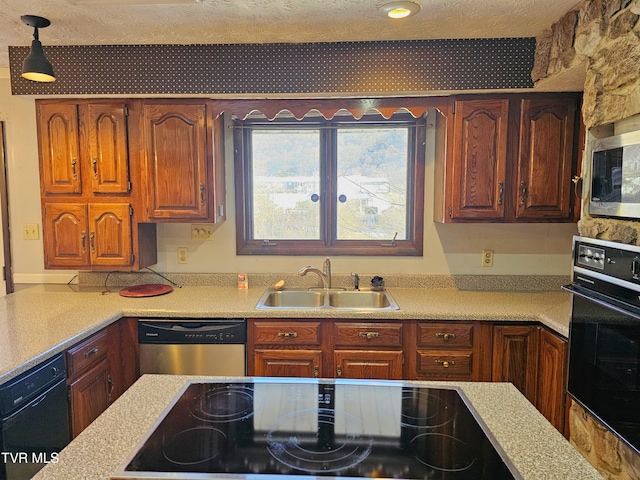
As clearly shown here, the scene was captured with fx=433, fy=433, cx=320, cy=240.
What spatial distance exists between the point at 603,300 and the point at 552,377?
2.63 feet

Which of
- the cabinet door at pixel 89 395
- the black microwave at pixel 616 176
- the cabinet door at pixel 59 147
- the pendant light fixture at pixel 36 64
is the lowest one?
the cabinet door at pixel 89 395

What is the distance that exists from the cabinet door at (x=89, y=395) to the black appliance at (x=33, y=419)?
0.20 ft

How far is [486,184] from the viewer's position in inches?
102

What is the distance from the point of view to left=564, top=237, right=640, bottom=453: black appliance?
1.48 metres

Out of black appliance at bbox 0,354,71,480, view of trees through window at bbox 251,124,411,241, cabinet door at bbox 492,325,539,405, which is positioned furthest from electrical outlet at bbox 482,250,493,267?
black appliance at bbox 0,354,71,480

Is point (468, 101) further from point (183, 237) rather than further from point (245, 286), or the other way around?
point (183, 237)

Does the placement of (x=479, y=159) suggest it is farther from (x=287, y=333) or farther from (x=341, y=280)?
(x=287, y=333)

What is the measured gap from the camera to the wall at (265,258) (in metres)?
2.95

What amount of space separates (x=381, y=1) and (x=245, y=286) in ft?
6.27

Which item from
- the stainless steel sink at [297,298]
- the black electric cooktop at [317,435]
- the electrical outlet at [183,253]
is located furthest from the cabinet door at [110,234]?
the black electric cooktop at [317,435]

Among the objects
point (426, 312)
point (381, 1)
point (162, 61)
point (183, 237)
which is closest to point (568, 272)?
point (426, 312)

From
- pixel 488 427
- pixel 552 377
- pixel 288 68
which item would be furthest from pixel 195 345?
pixel 552 377

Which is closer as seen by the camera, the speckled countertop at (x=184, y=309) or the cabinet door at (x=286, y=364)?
the speckled countertop at (x=184, y=309)

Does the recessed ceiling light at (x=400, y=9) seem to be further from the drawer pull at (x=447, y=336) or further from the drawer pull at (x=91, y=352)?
the drawer pull at (x=91, y=352)
